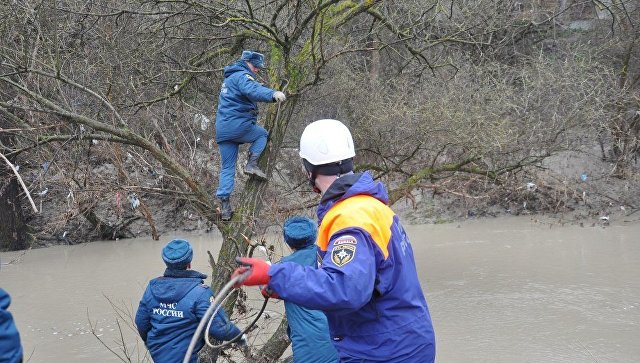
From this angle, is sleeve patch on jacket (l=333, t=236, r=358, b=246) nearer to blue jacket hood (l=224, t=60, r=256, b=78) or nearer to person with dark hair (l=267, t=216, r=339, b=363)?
person with dark hair (l=267, t=216, r=339, b=363)

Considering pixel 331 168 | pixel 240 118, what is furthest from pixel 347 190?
pixel 240 118

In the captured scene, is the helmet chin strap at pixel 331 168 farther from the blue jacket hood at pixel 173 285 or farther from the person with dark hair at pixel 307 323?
the blue jacket hood at pixel 173 285

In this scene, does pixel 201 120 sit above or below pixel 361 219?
above

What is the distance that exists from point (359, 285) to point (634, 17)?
14938 millimetres

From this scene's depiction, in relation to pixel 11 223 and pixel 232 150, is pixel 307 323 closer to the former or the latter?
pixel 232 150

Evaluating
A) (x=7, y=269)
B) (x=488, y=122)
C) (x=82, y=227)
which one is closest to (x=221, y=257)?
(x=488, y=122)

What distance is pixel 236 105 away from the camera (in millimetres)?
5281

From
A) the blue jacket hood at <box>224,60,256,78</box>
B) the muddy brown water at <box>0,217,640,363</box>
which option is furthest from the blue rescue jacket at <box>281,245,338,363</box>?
the muddy brown water at <box>0,217,640,363</box>

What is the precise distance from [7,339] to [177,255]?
1875 millimetres

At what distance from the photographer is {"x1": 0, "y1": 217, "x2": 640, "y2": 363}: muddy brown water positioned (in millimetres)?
8695

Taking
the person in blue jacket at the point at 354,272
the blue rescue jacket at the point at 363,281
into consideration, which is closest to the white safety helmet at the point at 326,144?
the person in blue jacket at the point at 354,272

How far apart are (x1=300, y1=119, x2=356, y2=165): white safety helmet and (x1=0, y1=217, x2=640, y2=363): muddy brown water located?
608 cm

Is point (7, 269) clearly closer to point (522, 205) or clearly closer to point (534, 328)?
point (534, 328)

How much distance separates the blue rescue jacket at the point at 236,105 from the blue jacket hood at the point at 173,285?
5.11 feet
